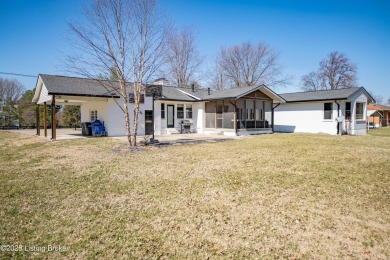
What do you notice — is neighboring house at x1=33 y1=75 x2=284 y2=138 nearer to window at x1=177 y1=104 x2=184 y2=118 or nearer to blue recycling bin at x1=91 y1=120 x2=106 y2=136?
window at x1=177 y1=104 x2=184 y2=118

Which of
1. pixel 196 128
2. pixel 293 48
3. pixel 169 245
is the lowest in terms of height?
pixel 169 245

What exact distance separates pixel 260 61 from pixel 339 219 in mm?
38500

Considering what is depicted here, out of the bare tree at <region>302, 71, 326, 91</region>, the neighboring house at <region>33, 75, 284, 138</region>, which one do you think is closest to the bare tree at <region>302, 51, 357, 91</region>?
the bare tree at <region>302, 71, 326, 91</region>

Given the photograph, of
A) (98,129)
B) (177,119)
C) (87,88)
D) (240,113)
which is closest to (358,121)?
(240,113)

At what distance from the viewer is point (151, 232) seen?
326 centimetres

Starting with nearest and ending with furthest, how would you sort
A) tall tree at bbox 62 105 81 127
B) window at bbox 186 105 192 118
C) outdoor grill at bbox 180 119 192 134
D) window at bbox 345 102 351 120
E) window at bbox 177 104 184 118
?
outdoor grill at bbox 180 119 192 134, window at bbox 345 102 351 120, window at bbox 177 104 184 118, window at bbox 186 105 192 118, tall tree at bbox 62 105 81 127

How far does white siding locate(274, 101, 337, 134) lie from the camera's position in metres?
19.7

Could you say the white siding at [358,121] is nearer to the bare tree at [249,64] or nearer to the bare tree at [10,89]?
the bare tree at [249,64]

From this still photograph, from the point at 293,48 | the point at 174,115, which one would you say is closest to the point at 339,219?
the point at 174,115

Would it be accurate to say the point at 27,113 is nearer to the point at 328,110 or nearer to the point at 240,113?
the point at 240,113

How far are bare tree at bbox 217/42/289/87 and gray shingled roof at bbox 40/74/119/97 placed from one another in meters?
26.4

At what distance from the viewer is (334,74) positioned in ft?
140

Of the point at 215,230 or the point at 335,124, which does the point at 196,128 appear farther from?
the point at 215,230

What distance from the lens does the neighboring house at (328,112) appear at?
18984mm
